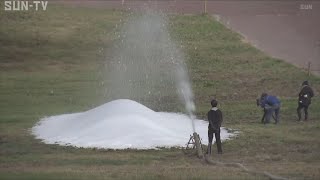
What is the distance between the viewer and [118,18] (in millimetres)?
54875

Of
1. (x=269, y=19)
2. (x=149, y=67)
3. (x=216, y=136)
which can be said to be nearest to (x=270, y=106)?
(x=216, y=136)

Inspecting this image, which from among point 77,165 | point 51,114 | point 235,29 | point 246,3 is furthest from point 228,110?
point 246,3

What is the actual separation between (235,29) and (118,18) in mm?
8720

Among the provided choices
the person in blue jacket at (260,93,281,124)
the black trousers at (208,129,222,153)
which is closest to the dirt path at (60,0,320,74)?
the person in blue jacket at (260,93,281,124)

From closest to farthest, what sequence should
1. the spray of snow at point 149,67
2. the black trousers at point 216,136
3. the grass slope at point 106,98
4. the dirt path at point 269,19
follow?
the grass slope at point 106,98, the black trousers at point 216,136, the spray of snow at point 149,67, the dirt path at point 269,19

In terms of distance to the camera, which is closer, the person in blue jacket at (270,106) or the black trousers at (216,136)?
the black trousers at (216,136)

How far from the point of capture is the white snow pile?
874 inches

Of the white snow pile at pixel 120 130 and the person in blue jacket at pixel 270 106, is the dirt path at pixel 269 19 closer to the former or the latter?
the person in blue jacket at pixel 270 106

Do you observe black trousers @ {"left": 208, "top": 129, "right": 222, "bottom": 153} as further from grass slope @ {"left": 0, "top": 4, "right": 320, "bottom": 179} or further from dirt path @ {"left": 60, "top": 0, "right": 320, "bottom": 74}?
dirt path @ {"left": 60, "top": 0, "right": 320, "bottom": 74}

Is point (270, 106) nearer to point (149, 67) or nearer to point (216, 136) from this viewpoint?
point (216, 136)

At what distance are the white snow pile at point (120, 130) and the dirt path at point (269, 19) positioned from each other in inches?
898

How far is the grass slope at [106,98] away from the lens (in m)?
18.8

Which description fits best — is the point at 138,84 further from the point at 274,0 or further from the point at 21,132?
the point at 274,0

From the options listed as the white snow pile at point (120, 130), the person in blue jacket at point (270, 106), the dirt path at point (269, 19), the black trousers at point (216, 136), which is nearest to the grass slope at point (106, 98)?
the black trousers at point (216, 136)
